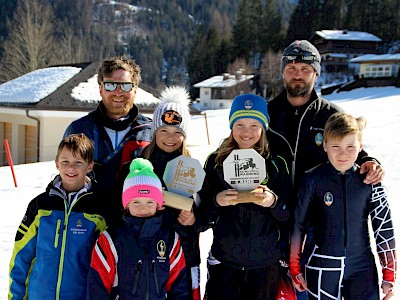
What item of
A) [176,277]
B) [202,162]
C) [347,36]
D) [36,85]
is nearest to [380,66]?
[347,36]

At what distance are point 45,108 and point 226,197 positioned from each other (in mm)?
12746

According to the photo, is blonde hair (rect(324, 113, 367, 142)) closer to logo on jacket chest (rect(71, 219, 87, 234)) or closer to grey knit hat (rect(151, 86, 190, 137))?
grey knit hat (rect(151, 86, 190, 137))

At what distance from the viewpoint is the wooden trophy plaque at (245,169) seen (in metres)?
3.01

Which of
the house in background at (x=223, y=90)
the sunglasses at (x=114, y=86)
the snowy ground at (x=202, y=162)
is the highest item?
the house in background at (x=223, y=90)

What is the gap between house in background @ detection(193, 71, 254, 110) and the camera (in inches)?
2197

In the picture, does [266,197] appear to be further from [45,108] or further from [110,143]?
[45,108]

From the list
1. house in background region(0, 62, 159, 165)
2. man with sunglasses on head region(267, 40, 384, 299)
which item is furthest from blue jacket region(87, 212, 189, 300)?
house in background region(0, 62, 159, 165)

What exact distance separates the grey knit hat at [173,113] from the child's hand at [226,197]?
65 cm

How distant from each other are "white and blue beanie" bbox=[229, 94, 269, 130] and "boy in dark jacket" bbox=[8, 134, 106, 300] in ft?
3.59

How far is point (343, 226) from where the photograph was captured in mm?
3082

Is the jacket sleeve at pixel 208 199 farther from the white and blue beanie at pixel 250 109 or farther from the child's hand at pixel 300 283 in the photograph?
the child's hand at pixel 300 283

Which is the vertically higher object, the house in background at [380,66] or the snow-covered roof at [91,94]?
the house in background at [380,66]

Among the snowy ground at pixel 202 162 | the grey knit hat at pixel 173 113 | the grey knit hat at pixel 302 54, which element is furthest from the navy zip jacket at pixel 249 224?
the snowy ground at pixel 202 162

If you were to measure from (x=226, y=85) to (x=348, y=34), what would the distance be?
17.2m
